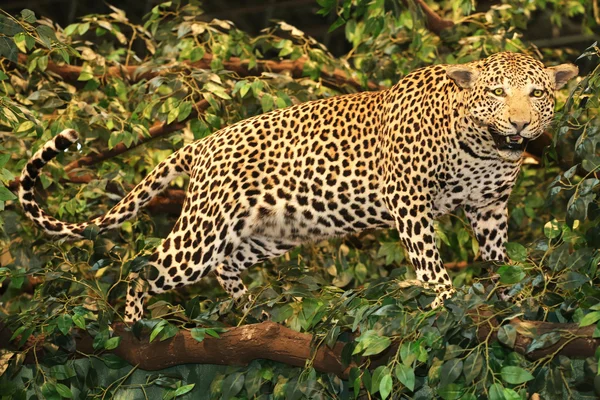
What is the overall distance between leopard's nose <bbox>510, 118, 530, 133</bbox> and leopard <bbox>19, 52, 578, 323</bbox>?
56 mm

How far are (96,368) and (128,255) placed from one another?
136cm

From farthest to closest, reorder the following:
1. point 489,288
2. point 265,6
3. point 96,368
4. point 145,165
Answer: point 265,6
point 145,165
point 96,368
point 489,288

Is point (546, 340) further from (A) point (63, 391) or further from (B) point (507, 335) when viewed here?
(A) point (63, 391)

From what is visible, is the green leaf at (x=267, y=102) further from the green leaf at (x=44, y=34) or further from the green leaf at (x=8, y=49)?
the green leaf at (x=8, y=49)

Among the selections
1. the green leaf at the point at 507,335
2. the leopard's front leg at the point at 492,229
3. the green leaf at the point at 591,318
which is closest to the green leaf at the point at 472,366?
the green leaf at the point at 507,335

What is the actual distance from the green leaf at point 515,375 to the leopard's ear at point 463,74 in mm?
1497

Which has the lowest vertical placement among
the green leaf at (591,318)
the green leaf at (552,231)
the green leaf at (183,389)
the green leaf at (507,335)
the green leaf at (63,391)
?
the green leaf at (63,391)

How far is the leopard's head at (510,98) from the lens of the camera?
16.0 feet

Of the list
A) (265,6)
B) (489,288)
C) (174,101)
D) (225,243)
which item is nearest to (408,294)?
(489,288)

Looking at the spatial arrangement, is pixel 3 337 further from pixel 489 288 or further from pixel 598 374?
pixel 598 374

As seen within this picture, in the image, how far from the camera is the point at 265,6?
40.2ft

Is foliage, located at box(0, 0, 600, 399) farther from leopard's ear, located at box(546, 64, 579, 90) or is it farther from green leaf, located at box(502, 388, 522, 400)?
leopard's ear, located at box(546, 64, 579, 90)

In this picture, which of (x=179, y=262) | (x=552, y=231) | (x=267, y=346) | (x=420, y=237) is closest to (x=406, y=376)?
(x=267, y=346)

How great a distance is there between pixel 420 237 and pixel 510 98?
0.75m
